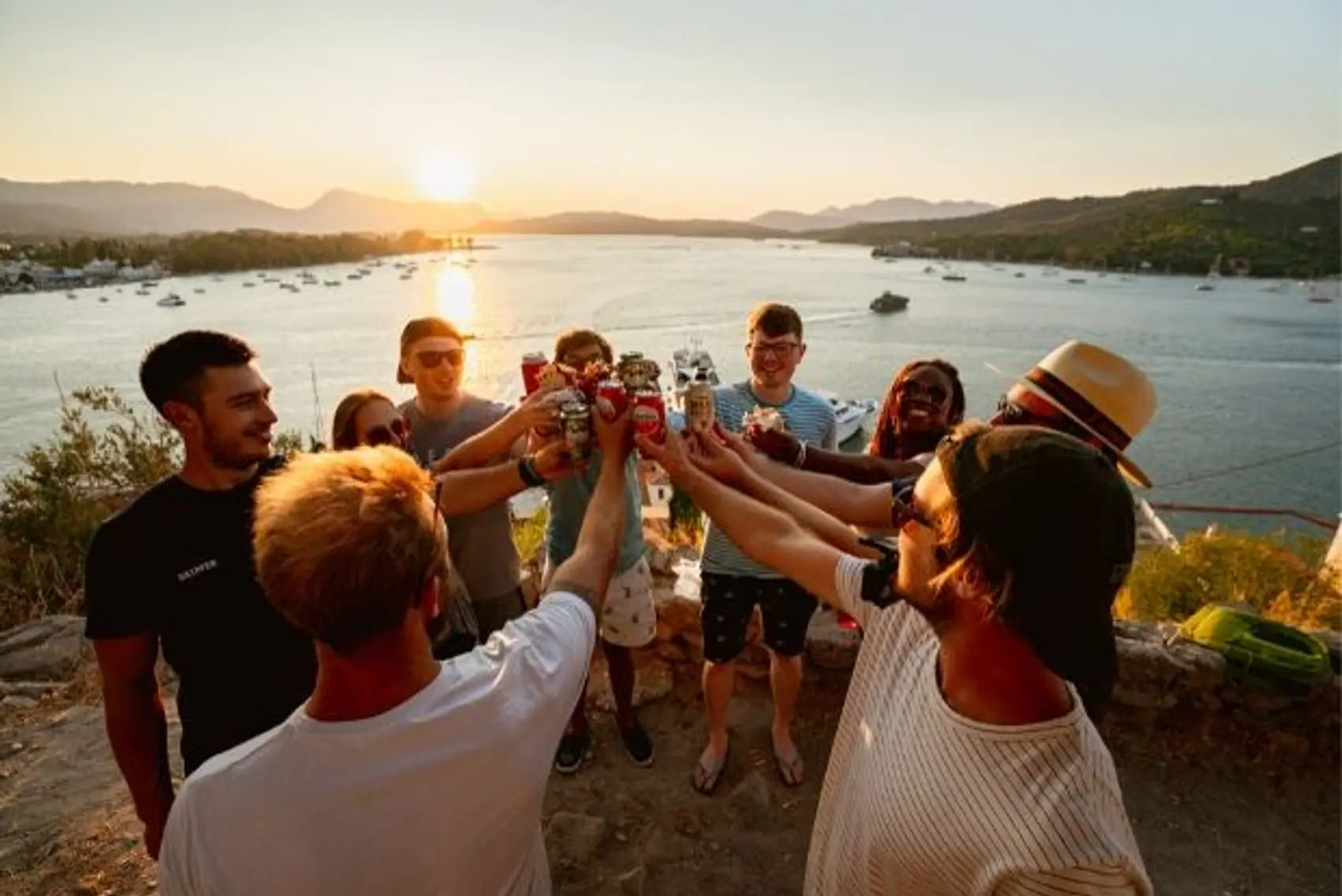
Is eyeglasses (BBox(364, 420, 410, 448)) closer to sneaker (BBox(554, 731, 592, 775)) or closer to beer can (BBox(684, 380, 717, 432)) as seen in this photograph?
beer can (BBox(684, 380, 717, 432))

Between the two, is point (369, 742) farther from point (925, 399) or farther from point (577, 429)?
point (925, 399)

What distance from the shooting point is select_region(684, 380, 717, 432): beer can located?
2.76m

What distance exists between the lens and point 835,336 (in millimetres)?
53625

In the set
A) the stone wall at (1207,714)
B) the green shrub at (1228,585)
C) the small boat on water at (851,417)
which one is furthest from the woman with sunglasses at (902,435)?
the small boat on water at (851,417)

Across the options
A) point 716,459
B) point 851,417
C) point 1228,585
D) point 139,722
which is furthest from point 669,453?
point 851,417

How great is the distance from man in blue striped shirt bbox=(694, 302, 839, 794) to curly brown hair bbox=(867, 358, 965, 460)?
301 mm

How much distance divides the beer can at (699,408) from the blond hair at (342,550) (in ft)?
5.07

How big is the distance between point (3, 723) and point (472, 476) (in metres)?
4.29

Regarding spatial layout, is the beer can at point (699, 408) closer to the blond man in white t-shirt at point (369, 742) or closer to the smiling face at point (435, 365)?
the smiling face at point (435, 365)

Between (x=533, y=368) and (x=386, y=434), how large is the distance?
2.42ft

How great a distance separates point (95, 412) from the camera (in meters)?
27.0

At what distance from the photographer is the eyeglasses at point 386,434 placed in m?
2.80

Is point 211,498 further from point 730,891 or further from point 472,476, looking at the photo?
point 730,891

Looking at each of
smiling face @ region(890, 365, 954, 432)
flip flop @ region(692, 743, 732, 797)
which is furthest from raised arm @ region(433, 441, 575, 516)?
flip flop @ region(692, 743, 732, 797)
